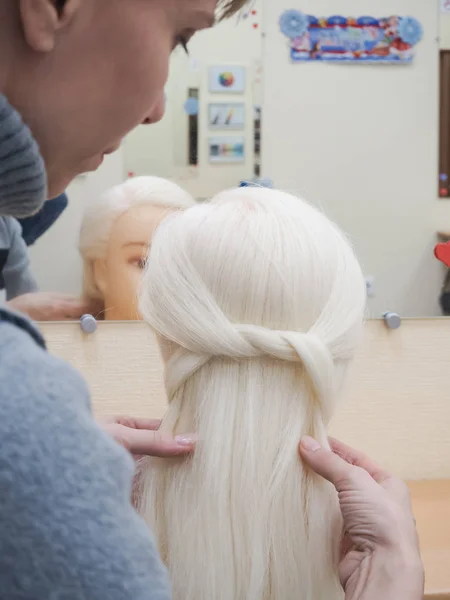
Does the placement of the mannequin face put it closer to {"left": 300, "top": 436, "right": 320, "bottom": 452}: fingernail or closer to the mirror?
the mirror

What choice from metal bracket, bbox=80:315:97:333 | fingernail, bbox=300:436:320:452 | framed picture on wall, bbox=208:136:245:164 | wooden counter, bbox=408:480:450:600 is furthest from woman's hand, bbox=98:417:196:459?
framed picture on wall, bbox=208:136:245:164

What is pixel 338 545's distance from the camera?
2.67ft

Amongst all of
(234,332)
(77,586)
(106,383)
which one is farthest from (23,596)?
(106,383)

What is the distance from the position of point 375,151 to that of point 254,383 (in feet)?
2.08

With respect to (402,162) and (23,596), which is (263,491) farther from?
(402,162)

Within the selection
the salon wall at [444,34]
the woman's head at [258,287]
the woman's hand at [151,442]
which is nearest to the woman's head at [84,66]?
the woman's head at [258,287]

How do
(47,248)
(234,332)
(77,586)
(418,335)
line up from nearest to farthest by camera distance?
(77,586) < (234,332) < (47,248) < (418,335)

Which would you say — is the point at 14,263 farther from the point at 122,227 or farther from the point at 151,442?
the point at 151,442

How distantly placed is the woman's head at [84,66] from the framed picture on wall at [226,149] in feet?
2.31

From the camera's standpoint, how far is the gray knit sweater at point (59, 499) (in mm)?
297

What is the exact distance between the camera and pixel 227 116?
1176 millimetres

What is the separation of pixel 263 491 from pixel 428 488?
0.60 m

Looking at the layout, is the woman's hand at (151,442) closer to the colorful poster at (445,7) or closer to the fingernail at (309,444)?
the fingernail at (309,444)

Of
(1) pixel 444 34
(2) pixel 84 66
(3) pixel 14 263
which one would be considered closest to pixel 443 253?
(1) pixel 444 34
